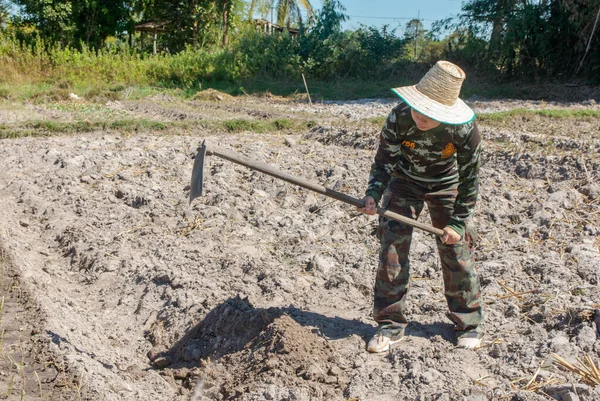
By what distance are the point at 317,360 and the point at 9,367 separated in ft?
5.14

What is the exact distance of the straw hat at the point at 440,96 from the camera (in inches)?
116

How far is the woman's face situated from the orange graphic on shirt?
0.14 m

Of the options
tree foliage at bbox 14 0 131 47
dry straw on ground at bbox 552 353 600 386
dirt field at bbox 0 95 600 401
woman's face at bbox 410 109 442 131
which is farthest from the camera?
tree foliage at bbox 14 0 131 47

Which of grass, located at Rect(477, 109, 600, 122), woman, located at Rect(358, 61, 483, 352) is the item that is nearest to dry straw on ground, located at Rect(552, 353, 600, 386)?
woman, located at Rect(358, 61, 483, 352)

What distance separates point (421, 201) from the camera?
3430mm

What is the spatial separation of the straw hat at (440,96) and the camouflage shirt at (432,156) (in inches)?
5.7

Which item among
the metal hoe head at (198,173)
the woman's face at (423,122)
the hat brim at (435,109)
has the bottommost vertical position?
the metal hoe head at (198,173)

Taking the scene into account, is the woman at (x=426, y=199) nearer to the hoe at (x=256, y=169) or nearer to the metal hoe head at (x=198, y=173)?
the hoe at (x=256, y=169)

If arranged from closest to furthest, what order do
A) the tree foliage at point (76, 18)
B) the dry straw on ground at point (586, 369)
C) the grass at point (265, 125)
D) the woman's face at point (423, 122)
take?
the dry straw on ground at point (586, 369), the woman's face at point (423, 122), the grass at point (265, 125), the tree foliage at point (76, 18)

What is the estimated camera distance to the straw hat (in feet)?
9.66

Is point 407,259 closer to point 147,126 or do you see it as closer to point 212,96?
point 147,126

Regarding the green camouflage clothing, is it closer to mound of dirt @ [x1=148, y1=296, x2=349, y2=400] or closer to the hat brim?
the hat brim

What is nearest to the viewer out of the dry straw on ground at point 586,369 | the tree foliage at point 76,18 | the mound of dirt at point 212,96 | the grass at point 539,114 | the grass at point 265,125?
the dry straw on ground at point 586,369

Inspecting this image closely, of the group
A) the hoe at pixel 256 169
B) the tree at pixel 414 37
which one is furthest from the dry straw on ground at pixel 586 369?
the tree at pixel 414 37
